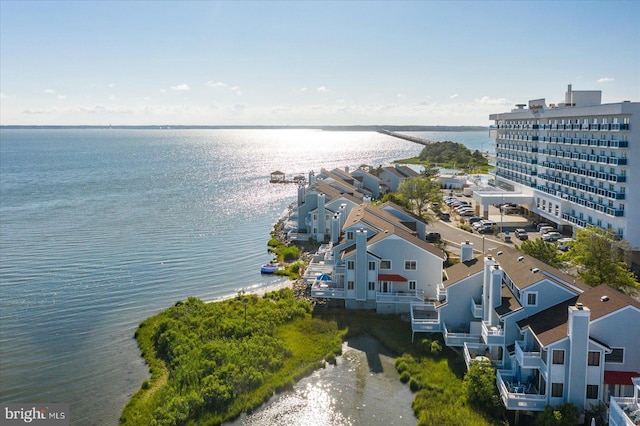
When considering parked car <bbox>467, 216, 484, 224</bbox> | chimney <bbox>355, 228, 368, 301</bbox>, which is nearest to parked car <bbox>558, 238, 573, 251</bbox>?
parked car <bbox>467, 216, 484, 224</bbox>

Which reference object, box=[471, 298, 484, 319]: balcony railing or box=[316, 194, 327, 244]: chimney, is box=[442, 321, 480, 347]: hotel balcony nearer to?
box=[471, 298, 484, 319]: balcony railing

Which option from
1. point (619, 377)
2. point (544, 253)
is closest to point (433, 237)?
point (544, 253)

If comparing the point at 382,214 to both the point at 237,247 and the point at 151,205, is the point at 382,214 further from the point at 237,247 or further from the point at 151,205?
the point at 151,205

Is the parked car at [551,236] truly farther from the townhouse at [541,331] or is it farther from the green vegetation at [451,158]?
the green vegetation at [451,158]

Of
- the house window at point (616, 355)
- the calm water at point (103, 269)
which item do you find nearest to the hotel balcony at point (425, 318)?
the house window at point (616, 355)

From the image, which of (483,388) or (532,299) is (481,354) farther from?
(532,299)
